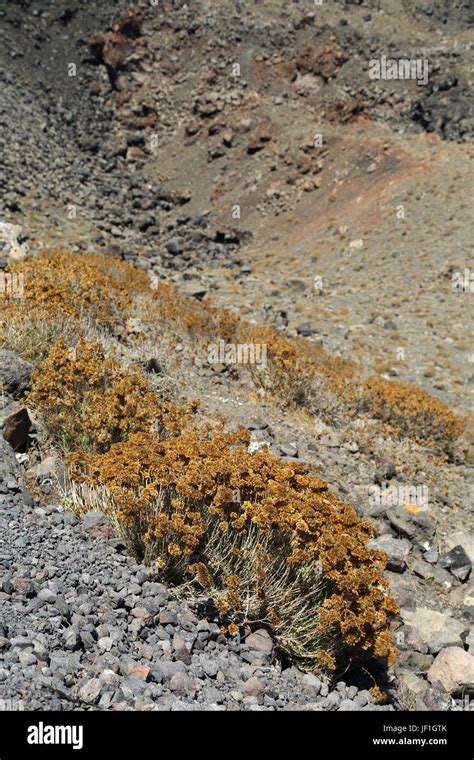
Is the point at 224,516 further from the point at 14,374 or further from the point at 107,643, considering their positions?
the point at 14,374

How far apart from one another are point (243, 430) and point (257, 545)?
1.97 m

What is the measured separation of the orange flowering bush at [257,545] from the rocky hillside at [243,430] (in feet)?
0.08

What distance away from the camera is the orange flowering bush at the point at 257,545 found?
4285 mm

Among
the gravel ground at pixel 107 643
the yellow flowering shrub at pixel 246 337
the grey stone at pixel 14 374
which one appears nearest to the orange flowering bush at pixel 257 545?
the gravel ground at pixel 107 643

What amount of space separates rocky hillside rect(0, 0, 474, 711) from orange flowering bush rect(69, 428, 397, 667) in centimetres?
2

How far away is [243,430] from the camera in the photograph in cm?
634

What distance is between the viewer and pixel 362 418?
10.6 meters

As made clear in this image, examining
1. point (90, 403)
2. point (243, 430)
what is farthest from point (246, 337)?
point (90, 403)

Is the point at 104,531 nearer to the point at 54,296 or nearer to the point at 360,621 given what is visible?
the point at 360,621

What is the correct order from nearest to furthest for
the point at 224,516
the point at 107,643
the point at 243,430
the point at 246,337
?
the point at 107,643 < the point at 224,516 < the point at 243,430 < the point at 246,337

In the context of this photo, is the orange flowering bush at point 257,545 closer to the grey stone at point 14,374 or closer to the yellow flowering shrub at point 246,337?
the grey stone at point 14,374

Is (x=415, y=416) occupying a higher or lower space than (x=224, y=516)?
lower
